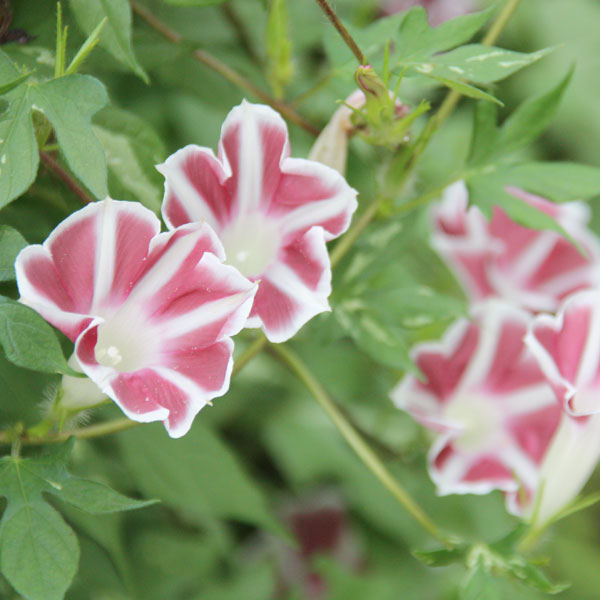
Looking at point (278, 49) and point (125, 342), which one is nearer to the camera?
point (125, 342)

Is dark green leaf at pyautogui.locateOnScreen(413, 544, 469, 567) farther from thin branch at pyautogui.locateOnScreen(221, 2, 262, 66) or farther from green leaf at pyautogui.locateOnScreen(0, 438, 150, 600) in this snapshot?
thin branch at pyautogui.locateOnScreen(221, 2, 262, 66)

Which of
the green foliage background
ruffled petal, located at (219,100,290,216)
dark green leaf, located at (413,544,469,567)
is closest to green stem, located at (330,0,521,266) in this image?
the green foliage background

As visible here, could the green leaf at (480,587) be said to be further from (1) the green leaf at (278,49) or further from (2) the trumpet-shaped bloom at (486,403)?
(1) the green leaf at (278,49)

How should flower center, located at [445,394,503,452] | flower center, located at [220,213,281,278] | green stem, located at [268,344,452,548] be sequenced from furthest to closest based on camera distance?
1. flower center, located at [445,394,503,452]
2. green stem, located at [268,344,452,548]
3. flower center, located at [220,213,281,278]

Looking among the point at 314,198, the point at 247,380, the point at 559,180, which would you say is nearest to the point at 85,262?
the point at 314,198

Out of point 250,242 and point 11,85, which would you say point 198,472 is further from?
point 11,85

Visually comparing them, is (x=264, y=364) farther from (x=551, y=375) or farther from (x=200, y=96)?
(x=551, y=375)

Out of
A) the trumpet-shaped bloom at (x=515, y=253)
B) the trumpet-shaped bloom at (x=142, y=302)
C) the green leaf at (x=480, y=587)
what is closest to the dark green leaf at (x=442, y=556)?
the green leaf at (x=480, y=587)
